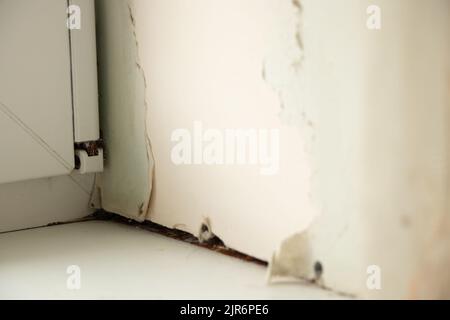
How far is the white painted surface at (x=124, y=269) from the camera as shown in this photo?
97 centimetres

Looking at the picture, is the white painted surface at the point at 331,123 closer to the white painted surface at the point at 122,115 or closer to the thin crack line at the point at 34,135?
the white painted surface at the point at 122,115

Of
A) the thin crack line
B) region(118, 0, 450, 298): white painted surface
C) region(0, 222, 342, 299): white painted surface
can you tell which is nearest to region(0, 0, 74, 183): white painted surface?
the thin crack line

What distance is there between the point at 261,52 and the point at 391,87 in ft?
0.86


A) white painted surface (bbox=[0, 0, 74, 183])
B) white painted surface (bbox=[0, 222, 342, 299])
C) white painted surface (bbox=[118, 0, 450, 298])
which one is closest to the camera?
white painted surface (bbox=[118, 0, 450, 298])

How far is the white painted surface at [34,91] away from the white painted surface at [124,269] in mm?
151

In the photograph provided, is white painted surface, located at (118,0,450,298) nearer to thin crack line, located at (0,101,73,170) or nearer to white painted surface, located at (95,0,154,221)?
white painted surface, located at (95,0,154,221)

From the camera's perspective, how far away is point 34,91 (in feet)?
4.21

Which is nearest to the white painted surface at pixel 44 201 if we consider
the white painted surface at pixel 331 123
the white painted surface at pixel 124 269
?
the white painted surface at pixel 124 269

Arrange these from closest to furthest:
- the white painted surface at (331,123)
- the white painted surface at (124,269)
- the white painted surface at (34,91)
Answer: the white painted surface at (331,123)
the white painted surface at (124,269)
the white painted surface at (34,91)

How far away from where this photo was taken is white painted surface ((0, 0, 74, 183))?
125cm

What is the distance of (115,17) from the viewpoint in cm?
136

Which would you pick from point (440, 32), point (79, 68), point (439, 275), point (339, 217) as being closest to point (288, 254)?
point (339, 217)

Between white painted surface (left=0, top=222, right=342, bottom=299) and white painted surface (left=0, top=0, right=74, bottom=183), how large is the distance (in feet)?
0.50
